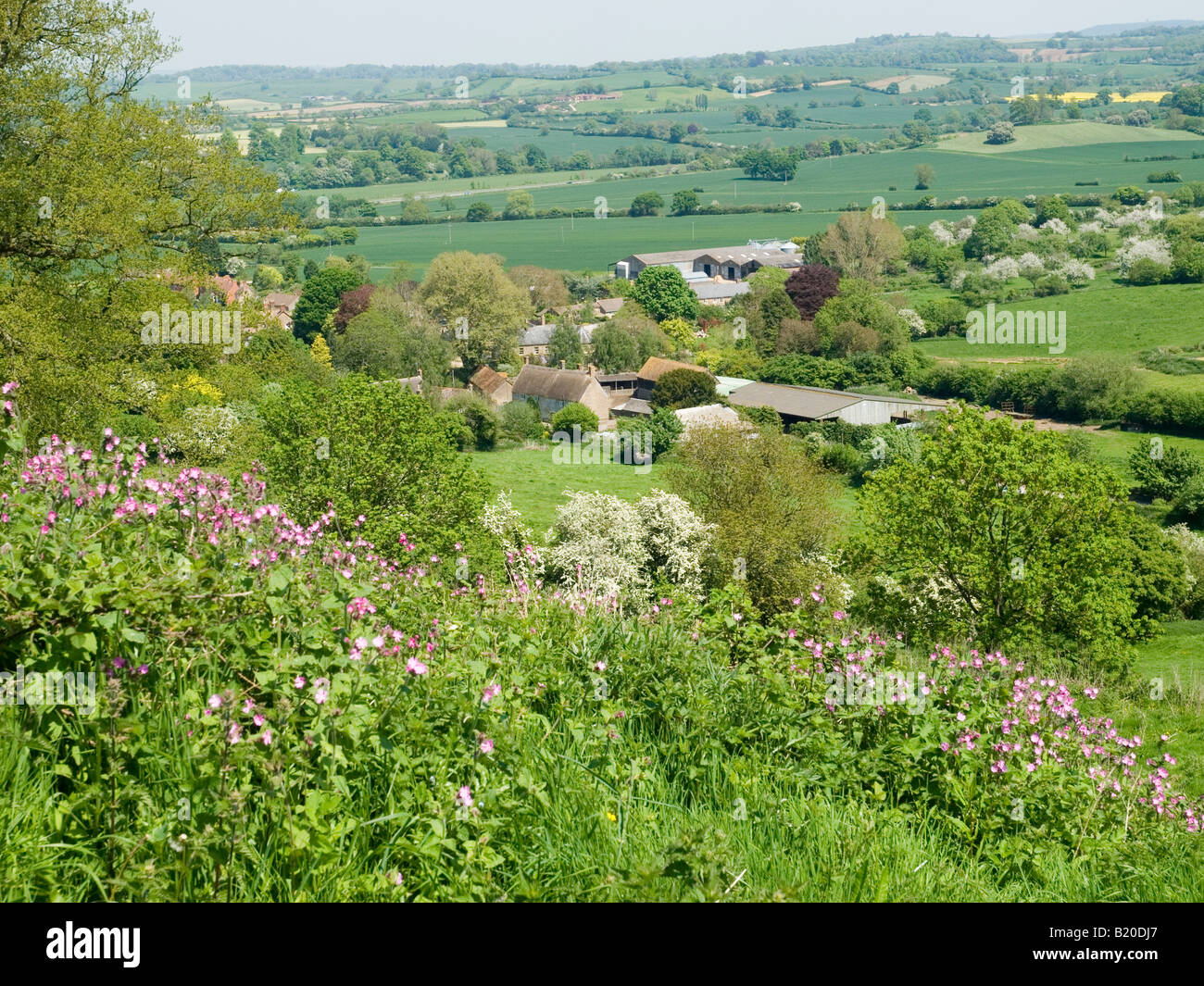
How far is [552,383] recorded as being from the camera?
70.7m

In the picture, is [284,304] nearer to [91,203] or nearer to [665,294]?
[665,294]

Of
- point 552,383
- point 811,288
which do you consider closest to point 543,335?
point 552,383

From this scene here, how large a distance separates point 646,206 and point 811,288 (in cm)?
8348

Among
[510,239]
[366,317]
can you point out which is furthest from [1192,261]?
[510,239]

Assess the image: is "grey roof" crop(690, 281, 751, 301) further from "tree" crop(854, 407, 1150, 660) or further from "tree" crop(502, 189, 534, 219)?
"tree" crop(854, 407, 1150, 660)

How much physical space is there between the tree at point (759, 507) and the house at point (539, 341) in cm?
4734

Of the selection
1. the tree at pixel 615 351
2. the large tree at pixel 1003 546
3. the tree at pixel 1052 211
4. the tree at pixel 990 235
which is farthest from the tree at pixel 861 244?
the large tree at pixel 1003 546

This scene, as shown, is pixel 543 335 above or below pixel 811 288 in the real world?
below

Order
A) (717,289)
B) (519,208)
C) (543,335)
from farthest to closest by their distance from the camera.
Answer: (519,208), (717,289), (543,335)

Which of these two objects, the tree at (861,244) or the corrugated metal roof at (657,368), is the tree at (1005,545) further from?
the tree at (861,244)

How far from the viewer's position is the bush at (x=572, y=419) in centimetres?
6544

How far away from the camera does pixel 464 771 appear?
454 centimetres

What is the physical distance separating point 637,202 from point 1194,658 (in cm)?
15331
